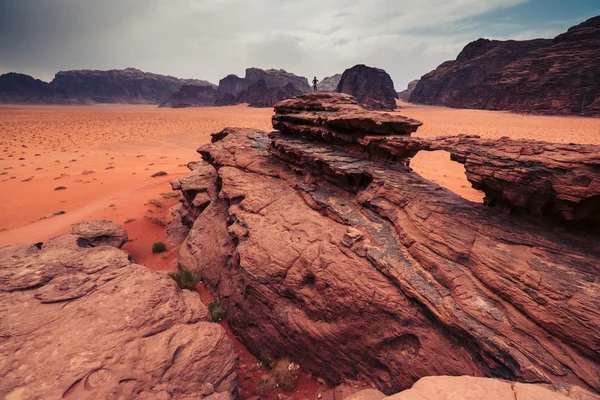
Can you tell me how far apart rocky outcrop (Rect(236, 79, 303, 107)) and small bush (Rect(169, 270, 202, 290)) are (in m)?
106

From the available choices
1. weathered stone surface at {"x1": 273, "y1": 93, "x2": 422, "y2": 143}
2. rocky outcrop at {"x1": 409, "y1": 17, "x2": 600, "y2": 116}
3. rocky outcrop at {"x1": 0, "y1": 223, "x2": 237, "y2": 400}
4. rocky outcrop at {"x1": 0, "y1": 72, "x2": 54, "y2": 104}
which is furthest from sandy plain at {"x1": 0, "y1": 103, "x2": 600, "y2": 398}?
rocky outcrop at {"x1": 0, "y1": 72, "x2": 54, "y2": 104}

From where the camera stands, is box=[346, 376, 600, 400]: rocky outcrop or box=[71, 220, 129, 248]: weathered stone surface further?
box=[71, 220, 129, 248]: weathered stone surface

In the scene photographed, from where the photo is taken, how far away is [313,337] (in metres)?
6.80

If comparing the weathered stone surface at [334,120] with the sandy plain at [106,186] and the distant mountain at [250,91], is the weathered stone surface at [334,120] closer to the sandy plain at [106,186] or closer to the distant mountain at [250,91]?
the sandy plain at [106,186]

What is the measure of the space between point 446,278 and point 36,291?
30.1ft

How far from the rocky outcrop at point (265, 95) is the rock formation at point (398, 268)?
106200mm

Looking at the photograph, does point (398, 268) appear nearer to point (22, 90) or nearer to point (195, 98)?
point (195, 98)

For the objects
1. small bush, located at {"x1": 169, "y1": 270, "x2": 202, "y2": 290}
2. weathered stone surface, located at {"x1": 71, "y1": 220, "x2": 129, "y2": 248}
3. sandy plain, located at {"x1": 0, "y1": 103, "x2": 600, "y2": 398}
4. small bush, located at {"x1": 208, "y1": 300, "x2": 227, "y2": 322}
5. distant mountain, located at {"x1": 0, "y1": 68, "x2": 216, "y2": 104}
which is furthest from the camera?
distant mountain, located at {"x1": 0, "y1": 68, "x2": 216, "y2": 104}

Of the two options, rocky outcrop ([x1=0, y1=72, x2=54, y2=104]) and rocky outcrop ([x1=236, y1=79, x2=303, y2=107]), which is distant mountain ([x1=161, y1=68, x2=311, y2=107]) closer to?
rocky outcrop ([x1=236, y1=79, x2=303, y2=107])

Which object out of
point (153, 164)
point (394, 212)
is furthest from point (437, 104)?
point (394, 212)

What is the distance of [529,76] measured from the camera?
72625mm

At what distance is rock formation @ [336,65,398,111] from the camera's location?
8599 centimetres

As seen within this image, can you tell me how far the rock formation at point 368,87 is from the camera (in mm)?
85988

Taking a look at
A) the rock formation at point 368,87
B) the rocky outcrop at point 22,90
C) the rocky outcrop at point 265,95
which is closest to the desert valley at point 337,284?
the rock formation at point 368,87
